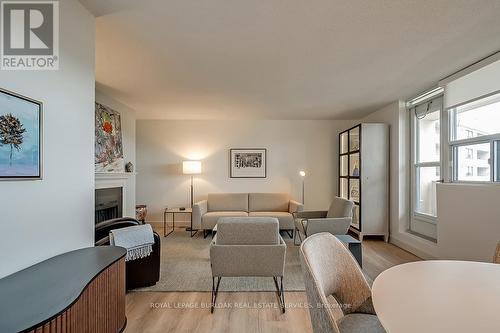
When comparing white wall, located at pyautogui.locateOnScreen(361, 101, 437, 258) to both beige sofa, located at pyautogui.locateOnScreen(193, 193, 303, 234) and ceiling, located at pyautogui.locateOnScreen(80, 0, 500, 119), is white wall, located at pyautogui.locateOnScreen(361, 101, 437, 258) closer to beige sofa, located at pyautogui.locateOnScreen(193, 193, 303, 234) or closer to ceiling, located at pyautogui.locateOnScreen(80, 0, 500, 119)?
ceiling, located at pyautogui.locateOnScreen(80, 0, 500, 119)

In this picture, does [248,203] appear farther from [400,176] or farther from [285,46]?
[285,46]

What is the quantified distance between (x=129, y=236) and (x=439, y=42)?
3.34 meters

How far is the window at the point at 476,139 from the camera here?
2781 millimetres

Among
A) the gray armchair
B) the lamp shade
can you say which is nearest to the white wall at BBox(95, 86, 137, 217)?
the lamp shade

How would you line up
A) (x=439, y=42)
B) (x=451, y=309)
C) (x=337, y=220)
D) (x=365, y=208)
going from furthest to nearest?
(x=365, y=208) < (x=337, y=220) < (x=439, y=42) < (x=451, y=309)

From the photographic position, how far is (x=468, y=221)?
2.62 meters

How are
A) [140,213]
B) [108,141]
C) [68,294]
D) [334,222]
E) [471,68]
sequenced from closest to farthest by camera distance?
[68,294]
[471,68]
[334,222]
[108,141]
[140,213]

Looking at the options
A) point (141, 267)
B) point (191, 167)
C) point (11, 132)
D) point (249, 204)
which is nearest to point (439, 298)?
point (11, 132)

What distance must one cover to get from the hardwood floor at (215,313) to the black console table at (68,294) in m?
0.48

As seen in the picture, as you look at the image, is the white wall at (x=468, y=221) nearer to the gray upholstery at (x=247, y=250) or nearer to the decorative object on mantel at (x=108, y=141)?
the gray upholstery at (x=247, y=250)

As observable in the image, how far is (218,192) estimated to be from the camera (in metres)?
5.71

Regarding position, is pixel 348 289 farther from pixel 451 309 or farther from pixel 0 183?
pixel 0 183

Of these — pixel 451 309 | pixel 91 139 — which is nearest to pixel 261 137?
pixel 91 139

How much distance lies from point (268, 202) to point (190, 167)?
1794mm
